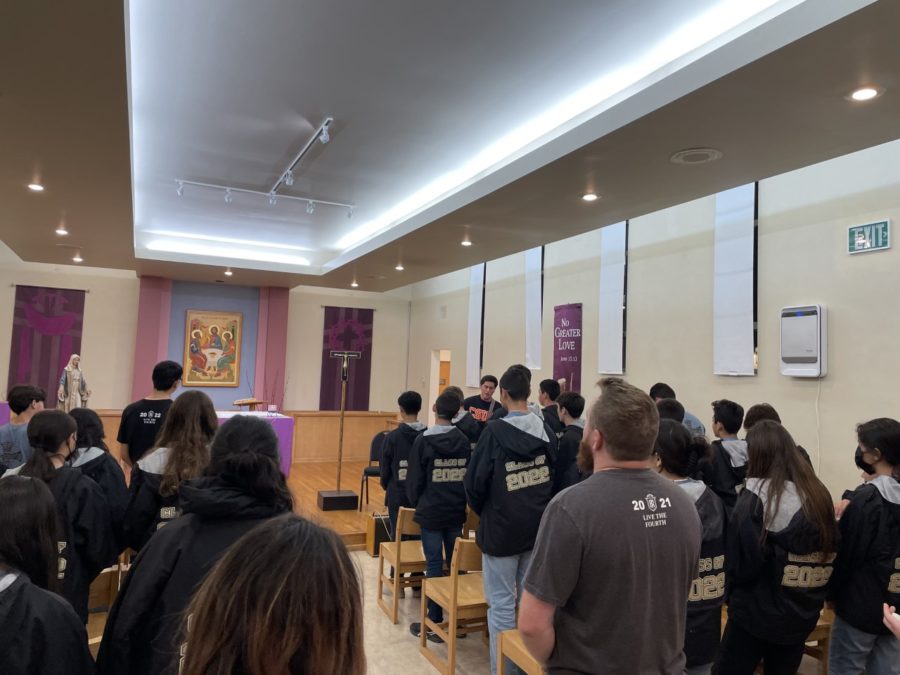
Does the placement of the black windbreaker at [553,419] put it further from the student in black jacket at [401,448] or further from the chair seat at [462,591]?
the chair seat at [462,591]

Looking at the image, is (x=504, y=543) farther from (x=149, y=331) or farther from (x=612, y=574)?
(x=149, y=331)

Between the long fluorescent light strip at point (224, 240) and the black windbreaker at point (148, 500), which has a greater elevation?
the long fluorescent light strip at point (224, 240)

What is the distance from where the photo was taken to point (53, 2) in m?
2.40

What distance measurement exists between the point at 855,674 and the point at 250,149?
523cm

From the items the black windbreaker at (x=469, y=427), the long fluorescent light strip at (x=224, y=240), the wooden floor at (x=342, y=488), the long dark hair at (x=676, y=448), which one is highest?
the long fluorescent light strip at (x=224, y=240)

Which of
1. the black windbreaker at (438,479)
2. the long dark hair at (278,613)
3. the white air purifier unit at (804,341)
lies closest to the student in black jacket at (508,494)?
the black windbreaker at (438,479)

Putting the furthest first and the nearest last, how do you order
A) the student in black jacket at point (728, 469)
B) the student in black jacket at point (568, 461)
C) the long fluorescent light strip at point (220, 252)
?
the long fluorescent light strip at point (220, 252)
the student in black jacket at point (728, 469)
the student in black jacket at point (568, 461)

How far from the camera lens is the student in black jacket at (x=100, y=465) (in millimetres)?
2303

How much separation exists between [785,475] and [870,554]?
1.60 ft

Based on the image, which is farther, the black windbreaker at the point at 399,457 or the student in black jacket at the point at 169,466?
the black windbreaker at the point at 399,457

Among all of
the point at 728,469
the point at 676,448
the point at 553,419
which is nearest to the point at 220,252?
the point at 553,419

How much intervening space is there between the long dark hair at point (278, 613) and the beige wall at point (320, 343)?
34.3 ft

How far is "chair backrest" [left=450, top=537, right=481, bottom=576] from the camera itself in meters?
3.07

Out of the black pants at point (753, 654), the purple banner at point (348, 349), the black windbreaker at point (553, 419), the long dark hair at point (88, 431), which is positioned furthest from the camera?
the purple banner at point (348, 349)
